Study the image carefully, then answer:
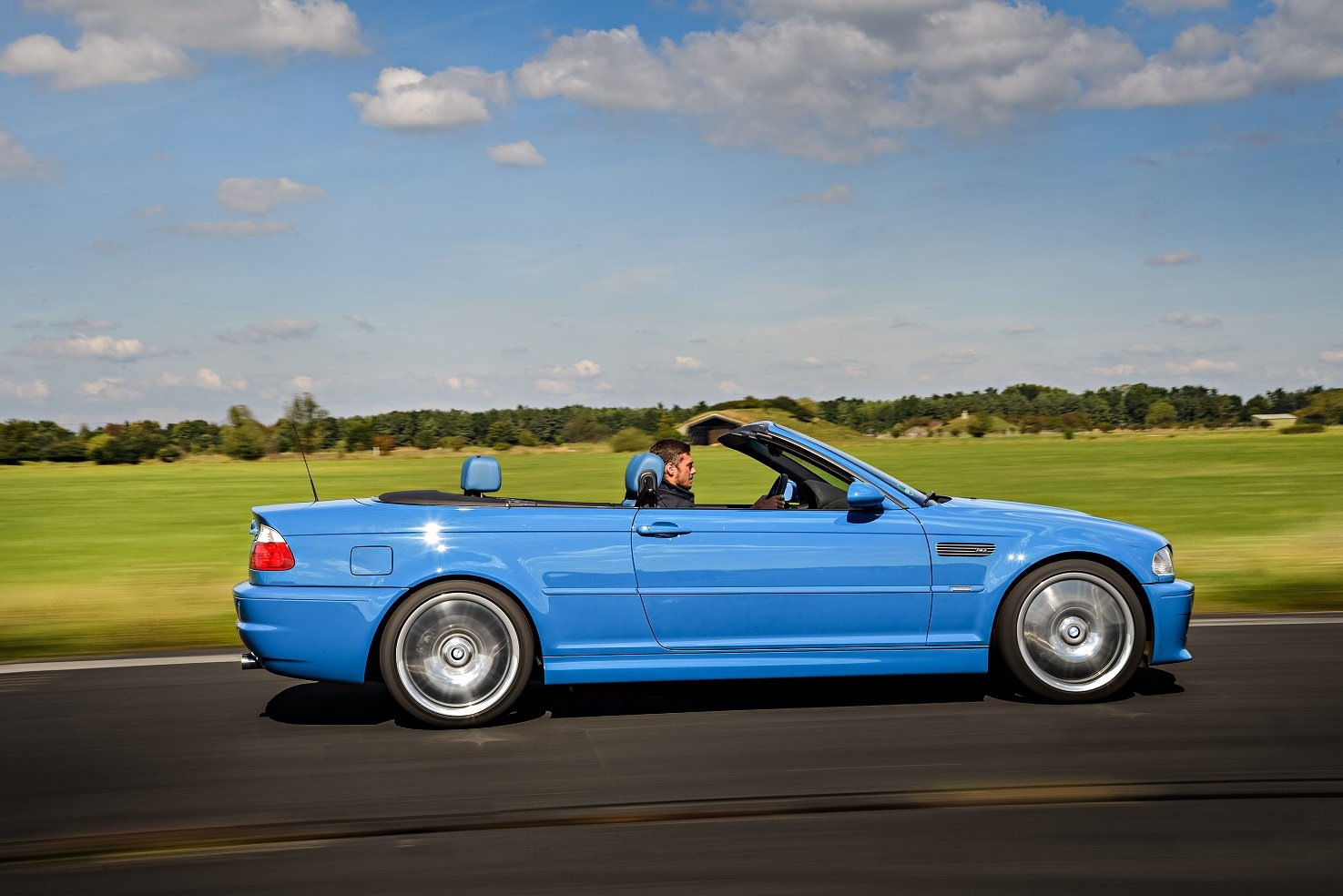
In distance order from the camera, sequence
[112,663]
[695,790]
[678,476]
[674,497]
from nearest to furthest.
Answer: [695,790] < [674,497] < [678,476] < [112,663]

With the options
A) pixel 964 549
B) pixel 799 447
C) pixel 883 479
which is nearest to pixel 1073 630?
pixel 964 549

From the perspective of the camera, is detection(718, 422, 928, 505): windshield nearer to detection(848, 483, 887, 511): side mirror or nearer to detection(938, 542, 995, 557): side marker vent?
detection(848, 483, 887, 511): side mirror

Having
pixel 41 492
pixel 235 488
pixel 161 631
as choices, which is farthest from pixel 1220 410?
pixel 161 631

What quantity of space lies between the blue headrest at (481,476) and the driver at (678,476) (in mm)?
836

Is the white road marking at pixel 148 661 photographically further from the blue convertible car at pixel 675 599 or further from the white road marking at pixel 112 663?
the blue convertible car at pixel 675 599

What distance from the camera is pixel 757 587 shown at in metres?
6.16

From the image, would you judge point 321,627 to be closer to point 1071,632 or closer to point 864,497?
point 864,497

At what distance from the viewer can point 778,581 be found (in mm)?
6172

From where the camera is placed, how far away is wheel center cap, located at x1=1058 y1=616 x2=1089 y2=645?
6.35 meters

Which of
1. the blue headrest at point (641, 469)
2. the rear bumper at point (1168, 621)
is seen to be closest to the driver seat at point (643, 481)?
the blue headrest at point (641, 469)

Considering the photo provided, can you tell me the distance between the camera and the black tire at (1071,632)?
6316 mm

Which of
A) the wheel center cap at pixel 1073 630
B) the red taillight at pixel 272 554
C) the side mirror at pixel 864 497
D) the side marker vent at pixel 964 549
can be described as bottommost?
the wheel center cap at pixel 1073 630

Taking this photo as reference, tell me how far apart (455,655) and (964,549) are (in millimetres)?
2529

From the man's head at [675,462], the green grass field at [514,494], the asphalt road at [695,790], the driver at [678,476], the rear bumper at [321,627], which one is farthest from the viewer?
the green grass field at [514,494]
